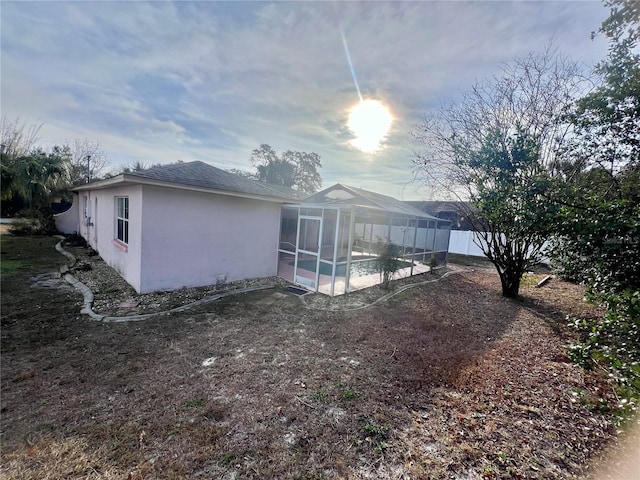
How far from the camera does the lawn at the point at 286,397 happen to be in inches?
89.6

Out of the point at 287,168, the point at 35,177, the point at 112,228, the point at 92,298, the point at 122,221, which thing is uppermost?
the point at 287,168

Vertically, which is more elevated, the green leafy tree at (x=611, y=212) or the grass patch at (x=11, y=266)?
the green leafy tree at (x=611, y=212)

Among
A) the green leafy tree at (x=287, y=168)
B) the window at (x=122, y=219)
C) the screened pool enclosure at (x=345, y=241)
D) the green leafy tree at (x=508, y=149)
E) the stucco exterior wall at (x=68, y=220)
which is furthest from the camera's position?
the green leafy tree at (x=287, y=168)

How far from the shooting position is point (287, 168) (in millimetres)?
32562

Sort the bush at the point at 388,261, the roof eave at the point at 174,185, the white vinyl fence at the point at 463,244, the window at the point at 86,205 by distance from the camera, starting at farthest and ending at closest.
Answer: the white vinyl fence at the point at 463,244 < the window at the point at 86,205 < the bush at the point at 388,261 < the roof eave at the point at 174,185

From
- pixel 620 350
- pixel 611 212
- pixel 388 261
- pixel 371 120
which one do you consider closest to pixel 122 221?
pixel 388 261

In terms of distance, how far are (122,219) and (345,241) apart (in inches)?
398

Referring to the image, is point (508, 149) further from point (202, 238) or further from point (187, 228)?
point (187, 228)

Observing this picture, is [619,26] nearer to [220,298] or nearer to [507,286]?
[507,286]

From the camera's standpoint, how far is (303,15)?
6199 mm

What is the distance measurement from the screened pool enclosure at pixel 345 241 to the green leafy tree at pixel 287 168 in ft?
59.8

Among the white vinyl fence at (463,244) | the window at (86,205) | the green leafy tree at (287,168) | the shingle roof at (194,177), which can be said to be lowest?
the white vinyl fence at (463,244)

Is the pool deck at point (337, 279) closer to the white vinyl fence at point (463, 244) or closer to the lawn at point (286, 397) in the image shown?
the lawn at point (286, 397)

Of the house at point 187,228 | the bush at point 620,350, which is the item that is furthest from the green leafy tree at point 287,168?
the bush at point 620,350
